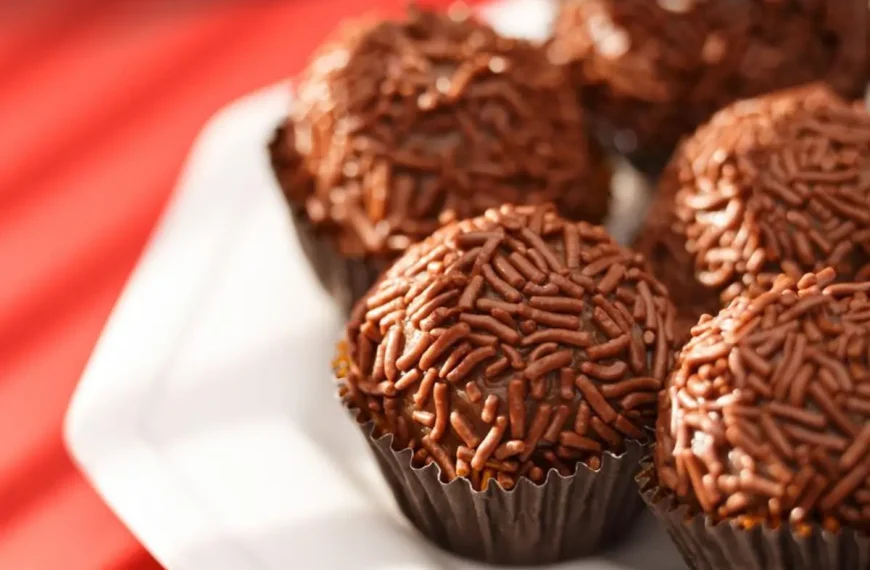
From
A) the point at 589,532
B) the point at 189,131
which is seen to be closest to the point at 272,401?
the point at 589,532

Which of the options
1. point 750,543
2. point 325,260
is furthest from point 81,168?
point 750,543

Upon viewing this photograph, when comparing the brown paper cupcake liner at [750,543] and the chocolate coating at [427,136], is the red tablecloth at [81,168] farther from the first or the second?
the brown paper cupcake liner at [750,543]

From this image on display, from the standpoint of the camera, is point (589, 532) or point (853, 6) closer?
point (589, 532)

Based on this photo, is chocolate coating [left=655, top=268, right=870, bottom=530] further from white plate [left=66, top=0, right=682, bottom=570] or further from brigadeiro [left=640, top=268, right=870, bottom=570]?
white plate [left=66, top=0, right=682, bottom=570]

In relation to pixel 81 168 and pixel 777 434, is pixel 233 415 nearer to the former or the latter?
pixel 777 434

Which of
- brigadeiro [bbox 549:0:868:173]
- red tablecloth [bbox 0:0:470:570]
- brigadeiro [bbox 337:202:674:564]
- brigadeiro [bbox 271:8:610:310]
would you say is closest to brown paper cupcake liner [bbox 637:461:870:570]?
brigadeiro [bbox 337:202:674:564]

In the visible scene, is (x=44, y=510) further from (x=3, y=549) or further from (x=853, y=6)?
(x=853, y=6)
